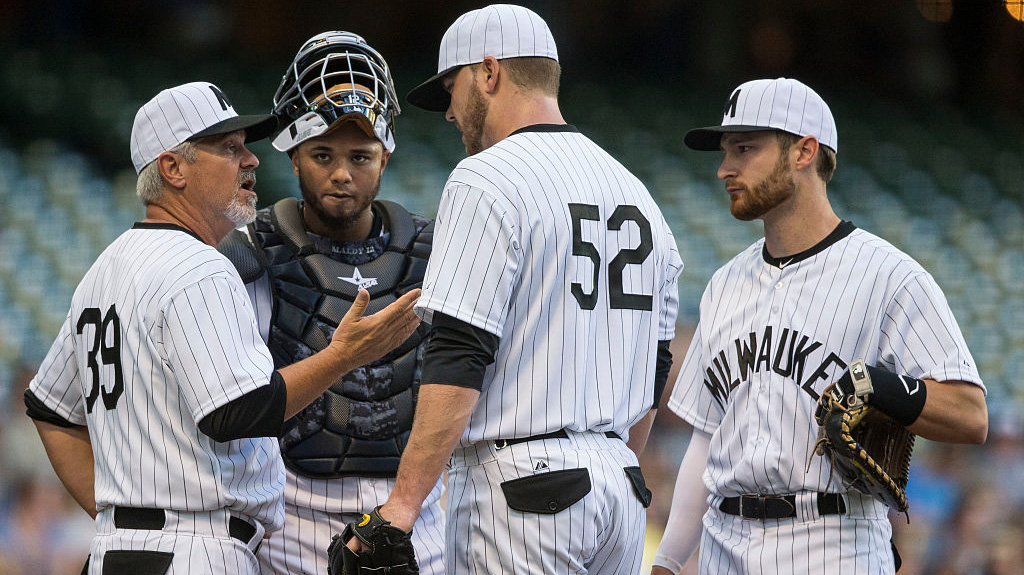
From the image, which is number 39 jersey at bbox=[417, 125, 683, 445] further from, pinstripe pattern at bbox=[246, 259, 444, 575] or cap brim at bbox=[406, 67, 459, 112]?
pinstripe pattern at bbox=[246, 259, 444, 575]

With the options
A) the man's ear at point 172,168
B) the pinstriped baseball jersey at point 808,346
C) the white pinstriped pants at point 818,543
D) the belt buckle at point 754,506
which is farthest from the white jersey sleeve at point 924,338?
the man's ear at point 172,168

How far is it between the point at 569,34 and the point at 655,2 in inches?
27.1

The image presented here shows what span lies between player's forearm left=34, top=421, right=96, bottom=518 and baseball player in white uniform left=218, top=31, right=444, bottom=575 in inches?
17.2

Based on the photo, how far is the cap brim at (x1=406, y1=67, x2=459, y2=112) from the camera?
2.50 metres

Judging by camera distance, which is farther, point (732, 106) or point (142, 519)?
point (732, 106)

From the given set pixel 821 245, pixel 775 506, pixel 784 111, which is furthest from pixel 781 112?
pixel 775 506

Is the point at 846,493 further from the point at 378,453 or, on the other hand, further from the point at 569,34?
the point at 569,34

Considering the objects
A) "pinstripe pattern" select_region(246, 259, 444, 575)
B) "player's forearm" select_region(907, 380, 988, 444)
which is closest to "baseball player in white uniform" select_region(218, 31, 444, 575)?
"pinstripe pattern" select_region(246, 259, 444, 575)

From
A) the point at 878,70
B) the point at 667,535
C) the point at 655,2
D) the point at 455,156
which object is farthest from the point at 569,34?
the point at 667,535

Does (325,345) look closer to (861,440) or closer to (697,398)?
(697,398)

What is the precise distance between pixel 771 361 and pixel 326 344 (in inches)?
43.0

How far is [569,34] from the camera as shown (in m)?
7.93

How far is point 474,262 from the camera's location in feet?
6.75

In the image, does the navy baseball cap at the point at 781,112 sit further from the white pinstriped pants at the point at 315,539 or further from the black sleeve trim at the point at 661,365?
the white pinstriped pants at the point at 315,539
